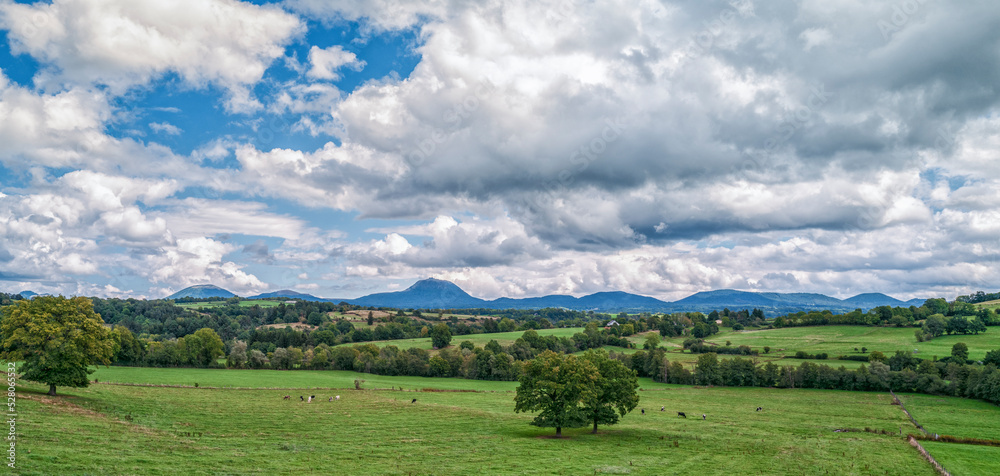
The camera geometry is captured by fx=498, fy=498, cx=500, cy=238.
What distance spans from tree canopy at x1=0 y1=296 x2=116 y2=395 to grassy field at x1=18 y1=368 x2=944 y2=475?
2474 mm

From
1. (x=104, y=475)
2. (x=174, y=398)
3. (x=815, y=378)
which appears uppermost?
(x=104, y=475)

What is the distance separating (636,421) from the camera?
67.8 metres

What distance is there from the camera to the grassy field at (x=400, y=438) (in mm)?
32562

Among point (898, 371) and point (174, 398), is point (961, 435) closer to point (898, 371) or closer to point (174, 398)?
point (898, 371)

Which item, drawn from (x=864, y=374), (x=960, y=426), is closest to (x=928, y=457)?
(x=960, y=426)

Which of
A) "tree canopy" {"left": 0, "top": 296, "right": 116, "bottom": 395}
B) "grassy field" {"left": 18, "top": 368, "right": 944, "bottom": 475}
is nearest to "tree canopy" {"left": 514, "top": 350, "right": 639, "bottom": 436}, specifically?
"grassy field" {"left": 18, "top": 368, "right": 944, "bottom": 475}

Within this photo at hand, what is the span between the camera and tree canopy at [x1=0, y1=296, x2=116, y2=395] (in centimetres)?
4847

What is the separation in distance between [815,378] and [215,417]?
120935mm

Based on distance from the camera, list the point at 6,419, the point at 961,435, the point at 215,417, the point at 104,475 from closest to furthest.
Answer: the point at 104,475
the point at 6,419
the point at 215,417
the point at 961,435

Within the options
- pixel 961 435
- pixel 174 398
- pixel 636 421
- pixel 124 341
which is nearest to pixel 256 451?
pixel 174 398

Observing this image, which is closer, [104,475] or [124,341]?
[104,475]

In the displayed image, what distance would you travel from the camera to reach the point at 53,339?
48812 mm

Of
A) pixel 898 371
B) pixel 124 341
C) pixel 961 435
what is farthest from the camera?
pixel 124 341

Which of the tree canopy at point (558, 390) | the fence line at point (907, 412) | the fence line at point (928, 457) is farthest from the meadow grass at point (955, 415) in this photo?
the tree canopy at point (558, 390)
